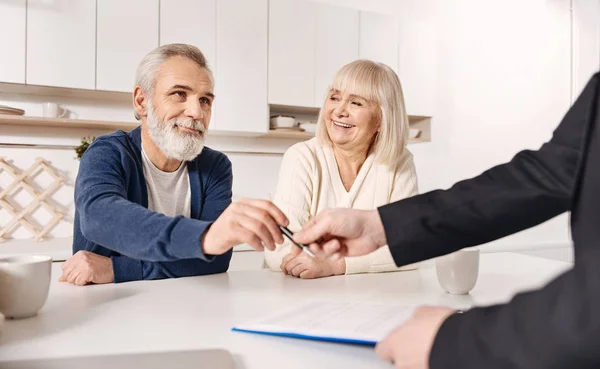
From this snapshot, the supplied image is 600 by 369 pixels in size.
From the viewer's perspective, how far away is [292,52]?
2670 millimetres

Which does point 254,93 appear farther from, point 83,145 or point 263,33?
point 83,145

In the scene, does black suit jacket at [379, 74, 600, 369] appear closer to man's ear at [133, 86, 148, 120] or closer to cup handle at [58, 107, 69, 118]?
man's ear at [133, 86, 148, 120]

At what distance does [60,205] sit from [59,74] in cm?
67

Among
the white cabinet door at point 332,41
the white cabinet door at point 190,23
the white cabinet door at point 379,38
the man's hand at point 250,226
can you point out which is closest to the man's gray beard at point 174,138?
the man's hand at point 250,226

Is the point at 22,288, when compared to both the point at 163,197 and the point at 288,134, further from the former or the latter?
the point at 288,134

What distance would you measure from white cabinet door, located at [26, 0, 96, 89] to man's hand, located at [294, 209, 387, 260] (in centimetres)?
188

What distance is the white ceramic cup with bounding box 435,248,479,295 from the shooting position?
90cm

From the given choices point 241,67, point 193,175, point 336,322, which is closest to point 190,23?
point 241,67

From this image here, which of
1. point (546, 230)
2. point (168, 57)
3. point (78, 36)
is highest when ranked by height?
point (78, 36)

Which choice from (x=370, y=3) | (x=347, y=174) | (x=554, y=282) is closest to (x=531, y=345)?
(x=554, y=282)

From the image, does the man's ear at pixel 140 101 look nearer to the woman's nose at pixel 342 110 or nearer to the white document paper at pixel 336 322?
the woman's nose at pixel 342 110

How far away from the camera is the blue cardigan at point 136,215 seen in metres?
0.86

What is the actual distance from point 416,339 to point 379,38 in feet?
8.80

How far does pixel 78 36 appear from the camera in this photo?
2.23m
